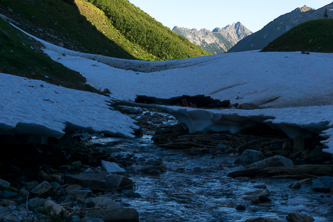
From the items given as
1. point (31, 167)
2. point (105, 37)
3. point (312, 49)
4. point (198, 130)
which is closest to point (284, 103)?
point (198, 130)

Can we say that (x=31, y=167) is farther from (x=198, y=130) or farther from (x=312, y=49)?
(x=312, y=49)

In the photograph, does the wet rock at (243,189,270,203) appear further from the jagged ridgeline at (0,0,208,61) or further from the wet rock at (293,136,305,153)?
the jagged ridgeline at (0,0,208,61)

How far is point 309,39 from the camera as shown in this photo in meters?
28.9

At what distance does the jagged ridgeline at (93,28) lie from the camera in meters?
33.5

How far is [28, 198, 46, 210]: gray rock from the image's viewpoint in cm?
340

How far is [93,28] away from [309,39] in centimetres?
2917

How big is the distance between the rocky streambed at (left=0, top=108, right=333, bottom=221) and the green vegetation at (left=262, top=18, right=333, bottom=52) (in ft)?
78.7

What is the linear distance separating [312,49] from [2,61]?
87.3 feet

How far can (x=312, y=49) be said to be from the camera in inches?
1075

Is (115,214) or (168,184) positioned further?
(168,184)

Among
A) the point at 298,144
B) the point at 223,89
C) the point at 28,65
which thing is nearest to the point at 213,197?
the point at 298,144

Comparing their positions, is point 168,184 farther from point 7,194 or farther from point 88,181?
point 7,194

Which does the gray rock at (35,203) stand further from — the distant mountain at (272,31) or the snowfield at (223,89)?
the distant mountain at (272,31)

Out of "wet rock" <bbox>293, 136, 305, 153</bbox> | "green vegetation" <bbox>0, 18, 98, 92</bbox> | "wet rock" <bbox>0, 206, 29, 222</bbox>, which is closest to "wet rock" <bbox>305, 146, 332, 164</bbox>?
"wet rock" <bbox>293, 136, 305, 153</bbox>
